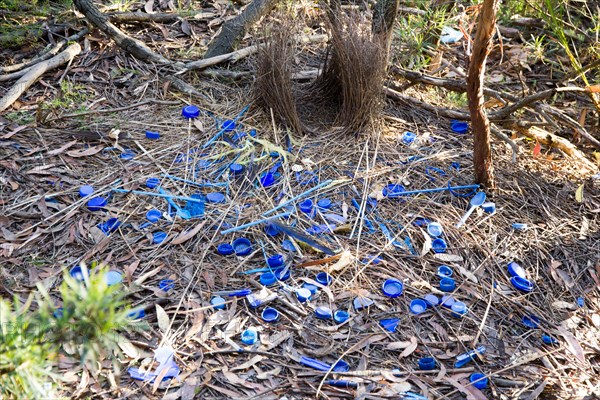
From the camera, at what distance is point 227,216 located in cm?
268

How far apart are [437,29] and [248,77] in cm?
129

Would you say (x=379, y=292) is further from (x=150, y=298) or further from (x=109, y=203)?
(x=109, y=203)

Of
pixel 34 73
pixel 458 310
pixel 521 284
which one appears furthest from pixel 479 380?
pixel 34 73

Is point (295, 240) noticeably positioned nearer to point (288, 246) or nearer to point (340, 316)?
point (288, 246)

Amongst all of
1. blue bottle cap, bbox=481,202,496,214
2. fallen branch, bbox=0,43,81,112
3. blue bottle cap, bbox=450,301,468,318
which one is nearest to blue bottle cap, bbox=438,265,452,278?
blue bottle cap, bbox=450,301,468,318

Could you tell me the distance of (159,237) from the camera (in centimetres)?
258

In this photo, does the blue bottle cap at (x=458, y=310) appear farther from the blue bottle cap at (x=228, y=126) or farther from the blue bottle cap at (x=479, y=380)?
the blue bottle cap at (x=228, y=126)

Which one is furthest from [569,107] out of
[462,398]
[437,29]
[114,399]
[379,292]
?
[114,399]

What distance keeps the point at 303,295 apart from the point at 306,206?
498 millimetres

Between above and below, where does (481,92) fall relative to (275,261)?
above

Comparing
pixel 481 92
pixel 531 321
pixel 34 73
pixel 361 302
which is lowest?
pixel 531 321

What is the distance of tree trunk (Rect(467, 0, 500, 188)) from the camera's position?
2506 mm

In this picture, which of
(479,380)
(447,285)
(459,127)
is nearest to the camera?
(479,380)

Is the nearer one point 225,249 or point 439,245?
point 225,249
